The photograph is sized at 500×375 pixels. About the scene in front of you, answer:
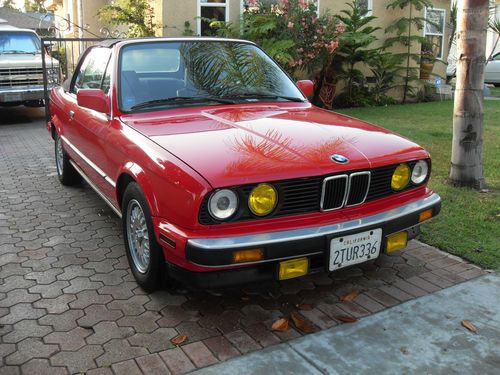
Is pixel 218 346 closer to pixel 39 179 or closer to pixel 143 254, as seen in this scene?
pixel 143 254

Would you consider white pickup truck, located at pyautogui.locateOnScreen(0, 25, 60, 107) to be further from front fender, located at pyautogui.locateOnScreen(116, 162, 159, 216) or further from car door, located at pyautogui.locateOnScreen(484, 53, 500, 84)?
car door, located at pyautogui.locateOnScreen(484, 53, 500, 84)

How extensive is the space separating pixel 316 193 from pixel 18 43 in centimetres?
1187

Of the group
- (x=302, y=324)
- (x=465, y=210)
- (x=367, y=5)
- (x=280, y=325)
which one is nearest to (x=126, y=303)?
(x=280, y=325)

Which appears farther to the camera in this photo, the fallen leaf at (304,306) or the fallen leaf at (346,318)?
the fallen leaf at (304,306)

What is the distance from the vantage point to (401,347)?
9.53ft

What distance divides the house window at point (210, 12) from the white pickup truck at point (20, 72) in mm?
3578

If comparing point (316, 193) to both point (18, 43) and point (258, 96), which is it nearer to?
point (258, 96)

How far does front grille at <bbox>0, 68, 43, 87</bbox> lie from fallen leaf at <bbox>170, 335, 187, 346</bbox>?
10.3m

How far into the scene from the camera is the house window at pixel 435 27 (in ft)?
52.5

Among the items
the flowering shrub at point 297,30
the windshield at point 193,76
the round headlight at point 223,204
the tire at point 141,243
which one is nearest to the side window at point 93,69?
the windshield at point 193,76

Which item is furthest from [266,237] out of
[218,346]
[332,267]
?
[218,346]

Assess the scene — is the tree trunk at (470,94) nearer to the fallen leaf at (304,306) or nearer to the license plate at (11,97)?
the fallen leaf at (304,306)

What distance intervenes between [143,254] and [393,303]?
1.71 m

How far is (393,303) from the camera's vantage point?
134 inches
